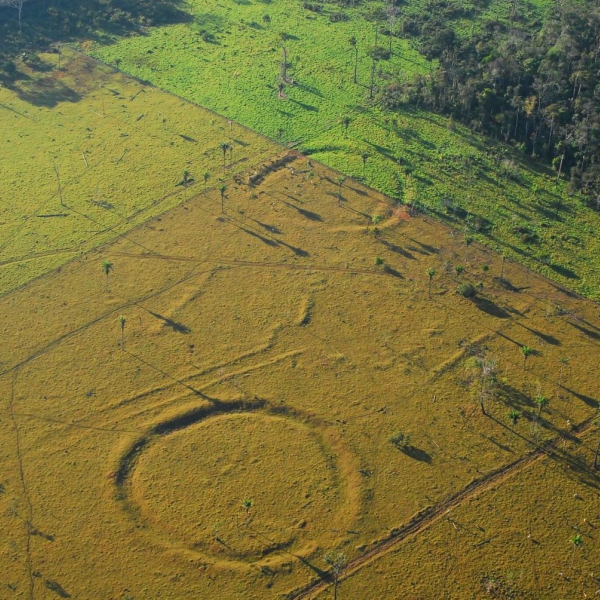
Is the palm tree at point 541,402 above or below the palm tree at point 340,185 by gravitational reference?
below

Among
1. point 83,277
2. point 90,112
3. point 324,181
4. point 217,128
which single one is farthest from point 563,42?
point 83,277

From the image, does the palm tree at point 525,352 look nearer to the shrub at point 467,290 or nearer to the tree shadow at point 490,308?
the tree shadow at point 490,308

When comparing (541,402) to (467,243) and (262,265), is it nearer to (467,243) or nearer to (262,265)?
(467,243)

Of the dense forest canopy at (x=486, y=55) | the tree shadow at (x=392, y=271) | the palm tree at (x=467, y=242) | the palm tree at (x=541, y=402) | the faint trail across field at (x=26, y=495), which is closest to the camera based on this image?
the faint trail across field at (x=26, y=495)

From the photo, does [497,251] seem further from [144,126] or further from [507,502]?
[144,126]

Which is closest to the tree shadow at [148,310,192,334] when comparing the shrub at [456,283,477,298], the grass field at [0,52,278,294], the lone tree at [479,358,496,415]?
the grass field at [0,52,278,294]

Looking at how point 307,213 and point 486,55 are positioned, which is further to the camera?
point 486,55

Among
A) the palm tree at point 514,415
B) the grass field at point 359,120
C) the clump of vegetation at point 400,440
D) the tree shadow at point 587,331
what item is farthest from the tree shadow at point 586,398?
the clump of vegetation at point 400,440

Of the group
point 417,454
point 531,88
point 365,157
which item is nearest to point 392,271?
point 365,157
